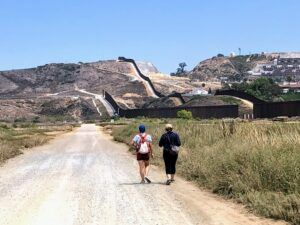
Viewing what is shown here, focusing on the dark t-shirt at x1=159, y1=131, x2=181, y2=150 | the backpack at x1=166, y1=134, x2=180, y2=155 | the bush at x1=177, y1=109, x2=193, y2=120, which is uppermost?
the bush at x1=177, y1=109, x2=193, y2=120

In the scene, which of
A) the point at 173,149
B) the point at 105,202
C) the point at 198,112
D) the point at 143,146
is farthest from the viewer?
the point at 198,112

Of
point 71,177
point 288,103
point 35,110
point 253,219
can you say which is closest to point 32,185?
point 71,177

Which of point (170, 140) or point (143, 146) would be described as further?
point (143, 146)

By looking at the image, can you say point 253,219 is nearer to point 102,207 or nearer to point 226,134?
point 102,207

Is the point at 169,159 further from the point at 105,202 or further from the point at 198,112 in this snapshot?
the point at 198,112

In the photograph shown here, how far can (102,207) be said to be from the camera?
13930mm

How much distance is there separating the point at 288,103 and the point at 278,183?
2921 inches

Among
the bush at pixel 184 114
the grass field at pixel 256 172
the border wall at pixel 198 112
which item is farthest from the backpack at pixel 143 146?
the bush at pixel 184 114

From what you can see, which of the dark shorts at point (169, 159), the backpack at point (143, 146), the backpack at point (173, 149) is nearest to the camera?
the backpack at point (173, 149)

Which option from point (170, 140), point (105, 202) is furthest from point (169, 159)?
point (105, 202)

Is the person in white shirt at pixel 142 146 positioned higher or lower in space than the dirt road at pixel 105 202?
higher

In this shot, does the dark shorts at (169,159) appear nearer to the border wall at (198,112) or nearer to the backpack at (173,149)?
the backpack at (173,149)

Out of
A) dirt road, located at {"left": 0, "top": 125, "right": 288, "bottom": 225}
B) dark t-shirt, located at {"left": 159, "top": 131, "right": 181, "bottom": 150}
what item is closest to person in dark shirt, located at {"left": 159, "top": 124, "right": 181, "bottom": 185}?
dark t-shirt, located at {"left": 159, "top": 131, "right": 181, "bottom": 150}

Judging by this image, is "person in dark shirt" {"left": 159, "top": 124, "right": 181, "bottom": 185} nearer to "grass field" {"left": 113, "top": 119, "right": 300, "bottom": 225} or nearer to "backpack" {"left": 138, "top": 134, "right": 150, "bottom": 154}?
"backpack" {"left": 138, "top": 134, "right": 150, "bottom": 154}
